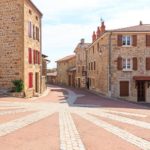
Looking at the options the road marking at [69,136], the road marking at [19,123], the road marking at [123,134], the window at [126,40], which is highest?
the window at [126,40]

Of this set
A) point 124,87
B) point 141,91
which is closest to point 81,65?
point 141,91

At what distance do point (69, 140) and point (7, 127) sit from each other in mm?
3218

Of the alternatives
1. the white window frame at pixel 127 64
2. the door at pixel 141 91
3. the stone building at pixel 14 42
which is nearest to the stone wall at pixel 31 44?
the stone building at pixel 14 42

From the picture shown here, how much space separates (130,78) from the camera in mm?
33188

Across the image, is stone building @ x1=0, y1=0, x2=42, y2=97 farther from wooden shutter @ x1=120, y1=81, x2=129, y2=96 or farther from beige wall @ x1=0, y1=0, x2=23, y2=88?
wooden shutter @ x1=120, y1=81, x2=129, y2=96

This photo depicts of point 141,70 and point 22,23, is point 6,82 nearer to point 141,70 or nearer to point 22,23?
point 22,23

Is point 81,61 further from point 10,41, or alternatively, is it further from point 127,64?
point 10,41

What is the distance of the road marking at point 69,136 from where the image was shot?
9.70 metres

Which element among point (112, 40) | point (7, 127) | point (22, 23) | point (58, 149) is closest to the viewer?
point (58, 149)

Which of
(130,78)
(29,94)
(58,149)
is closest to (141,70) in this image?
(130,78)

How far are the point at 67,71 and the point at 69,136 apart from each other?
2248 inches

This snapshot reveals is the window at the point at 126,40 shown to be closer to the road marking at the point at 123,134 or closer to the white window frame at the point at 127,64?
the white window frame at the point at 127,64

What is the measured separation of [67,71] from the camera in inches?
2692

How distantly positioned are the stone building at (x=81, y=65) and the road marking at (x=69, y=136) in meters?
37.1
